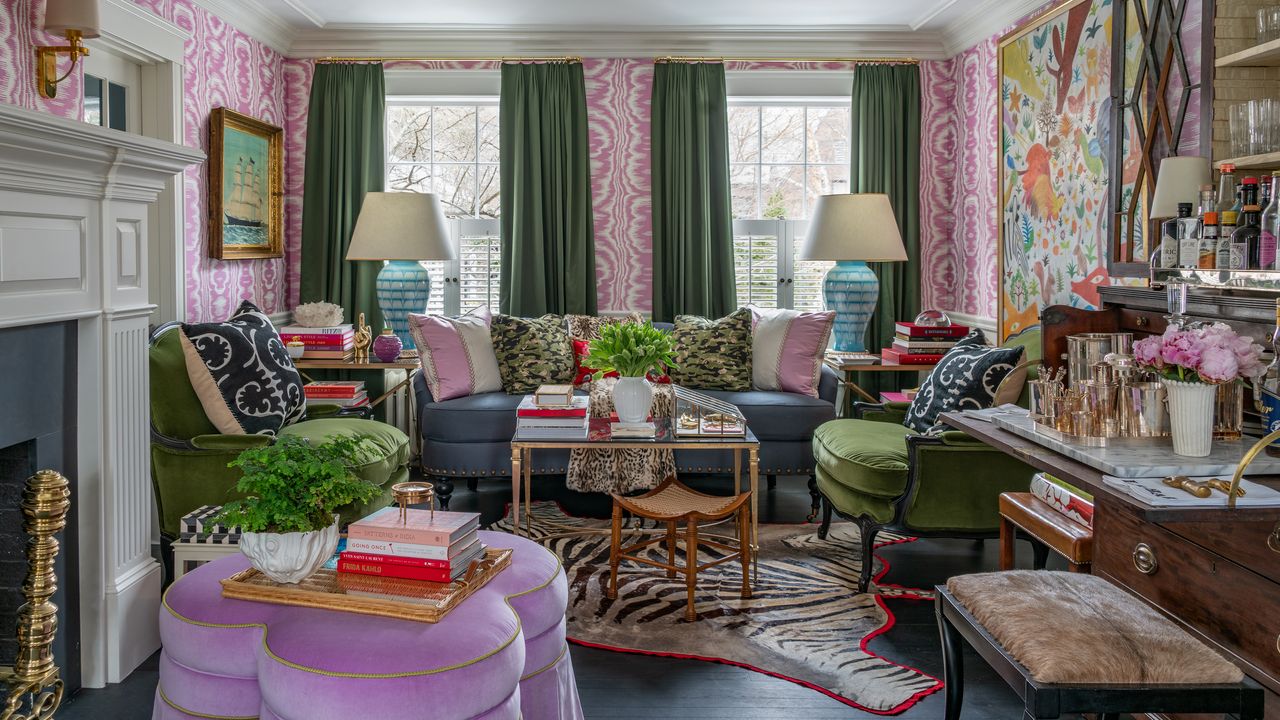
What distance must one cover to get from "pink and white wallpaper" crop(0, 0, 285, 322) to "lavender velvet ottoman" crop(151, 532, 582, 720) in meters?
2.46

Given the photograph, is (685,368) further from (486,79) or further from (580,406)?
(486,79)

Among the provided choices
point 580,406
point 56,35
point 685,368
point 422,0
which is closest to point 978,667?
point 580,406

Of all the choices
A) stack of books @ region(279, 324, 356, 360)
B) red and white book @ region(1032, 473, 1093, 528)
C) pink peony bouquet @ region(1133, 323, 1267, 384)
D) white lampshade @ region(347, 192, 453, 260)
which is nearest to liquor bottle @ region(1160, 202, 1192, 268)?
red and white book @ region(1032, 473, 1093, 528)

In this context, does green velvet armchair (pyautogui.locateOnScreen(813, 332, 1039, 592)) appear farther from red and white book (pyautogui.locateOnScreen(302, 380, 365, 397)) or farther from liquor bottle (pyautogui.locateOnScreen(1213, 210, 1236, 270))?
red and white book (pyautogui.locateOnScreen(302, 380, 365, 397))

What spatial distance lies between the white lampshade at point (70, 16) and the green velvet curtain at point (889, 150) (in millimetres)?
4050

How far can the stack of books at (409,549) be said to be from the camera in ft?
7.08

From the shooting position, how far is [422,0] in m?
5.19

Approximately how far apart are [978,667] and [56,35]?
12.4 ft

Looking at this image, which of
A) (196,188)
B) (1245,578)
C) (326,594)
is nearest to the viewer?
(1245,578)

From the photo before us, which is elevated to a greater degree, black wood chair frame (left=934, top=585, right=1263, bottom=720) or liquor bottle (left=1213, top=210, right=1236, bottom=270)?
liquor bottle (left=1213, top=210, right=1236, bottom=270)

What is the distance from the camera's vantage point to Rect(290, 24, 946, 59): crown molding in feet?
19.1

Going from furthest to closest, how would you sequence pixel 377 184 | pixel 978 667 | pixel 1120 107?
1. pixel 377 184
2. pixel 1120 107
3. pixel 978 667

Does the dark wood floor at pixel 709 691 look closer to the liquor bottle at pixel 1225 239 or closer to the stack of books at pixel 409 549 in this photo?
the stack of books at pixel 409 549

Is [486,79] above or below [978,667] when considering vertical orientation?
above
